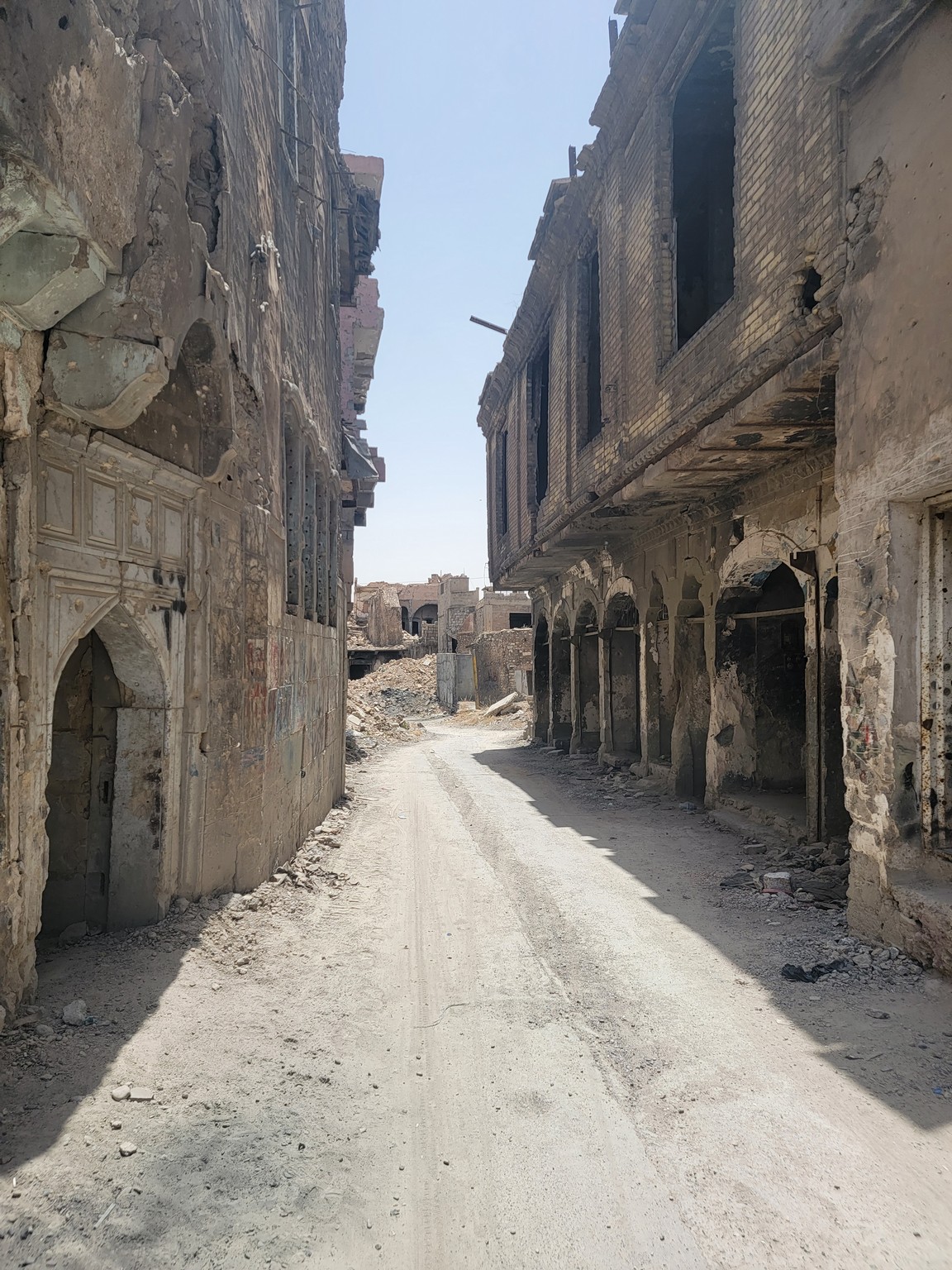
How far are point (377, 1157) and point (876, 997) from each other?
2.91m

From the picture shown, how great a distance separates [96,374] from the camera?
12.4ft

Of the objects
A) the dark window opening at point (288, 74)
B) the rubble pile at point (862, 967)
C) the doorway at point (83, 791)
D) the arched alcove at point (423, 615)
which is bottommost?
the rubble pile at point (862, 967)

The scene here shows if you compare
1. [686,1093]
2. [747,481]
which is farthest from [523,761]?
[686,1093]

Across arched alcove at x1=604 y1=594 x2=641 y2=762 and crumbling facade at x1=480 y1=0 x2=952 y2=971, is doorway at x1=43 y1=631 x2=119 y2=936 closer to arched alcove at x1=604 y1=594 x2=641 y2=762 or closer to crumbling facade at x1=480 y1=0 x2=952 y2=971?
crumbling facade at x1=480 y1=0 x2=952 y2=971

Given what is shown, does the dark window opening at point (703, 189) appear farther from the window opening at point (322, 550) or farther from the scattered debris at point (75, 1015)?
the scattered debris at point (75, 1015)

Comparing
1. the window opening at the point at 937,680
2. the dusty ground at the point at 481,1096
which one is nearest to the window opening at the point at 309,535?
the dusty ground at the point at 481,1096

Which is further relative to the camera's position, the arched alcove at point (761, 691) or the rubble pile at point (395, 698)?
A: the rubble pile at point (395, 698)

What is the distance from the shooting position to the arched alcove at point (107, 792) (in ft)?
16.5

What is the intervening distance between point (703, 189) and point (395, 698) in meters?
25.7

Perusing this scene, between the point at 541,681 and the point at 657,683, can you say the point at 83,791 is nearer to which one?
the point at 657,683

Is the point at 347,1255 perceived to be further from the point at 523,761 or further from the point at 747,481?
the point at 523,761

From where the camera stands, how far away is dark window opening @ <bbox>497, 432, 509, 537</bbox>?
760 inches

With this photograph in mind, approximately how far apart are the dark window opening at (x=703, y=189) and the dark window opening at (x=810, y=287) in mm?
3201

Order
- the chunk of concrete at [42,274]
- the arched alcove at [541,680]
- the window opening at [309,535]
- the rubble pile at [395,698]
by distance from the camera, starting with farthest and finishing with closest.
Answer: the rubble pile at [395,698] → the arched alcove at [541,680] → the window opening at [309,535] → the chunk of concrete at [42,274]
